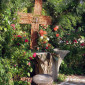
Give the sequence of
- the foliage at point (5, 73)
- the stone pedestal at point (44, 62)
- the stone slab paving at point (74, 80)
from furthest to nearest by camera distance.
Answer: the stone slab paving at point (74, 80)
the stone pedestal at point (44, 62)
the foliage at point (5, 73)

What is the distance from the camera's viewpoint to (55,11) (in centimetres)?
616

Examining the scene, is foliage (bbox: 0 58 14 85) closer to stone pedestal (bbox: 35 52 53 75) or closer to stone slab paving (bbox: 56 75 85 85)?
stone pedestal (bbox: 35 52 53 75)

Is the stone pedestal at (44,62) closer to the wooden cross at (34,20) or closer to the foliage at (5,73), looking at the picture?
the wooden cross at (34,20)

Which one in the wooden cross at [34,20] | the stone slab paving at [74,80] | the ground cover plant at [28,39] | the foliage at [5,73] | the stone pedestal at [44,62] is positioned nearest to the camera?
the foliage at [5,73]

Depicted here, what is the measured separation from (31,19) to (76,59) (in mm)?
2324

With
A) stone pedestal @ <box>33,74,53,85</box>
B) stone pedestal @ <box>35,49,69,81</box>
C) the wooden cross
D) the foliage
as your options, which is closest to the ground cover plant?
the foliage

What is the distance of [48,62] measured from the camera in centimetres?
457

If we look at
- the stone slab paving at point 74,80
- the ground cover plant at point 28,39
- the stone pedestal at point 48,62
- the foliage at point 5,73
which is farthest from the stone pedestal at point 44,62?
the foliage at point 5,73

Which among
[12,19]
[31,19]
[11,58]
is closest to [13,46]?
[11,58]

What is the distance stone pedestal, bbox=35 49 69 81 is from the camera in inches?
174

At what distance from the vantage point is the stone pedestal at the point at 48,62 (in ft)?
14.5

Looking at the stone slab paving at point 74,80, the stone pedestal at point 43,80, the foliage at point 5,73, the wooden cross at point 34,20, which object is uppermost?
the wooden cross at point 34,20

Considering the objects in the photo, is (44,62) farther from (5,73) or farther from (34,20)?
(5,73)

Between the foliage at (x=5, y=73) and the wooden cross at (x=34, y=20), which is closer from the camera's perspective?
the foliage at (x=5, y=73)
